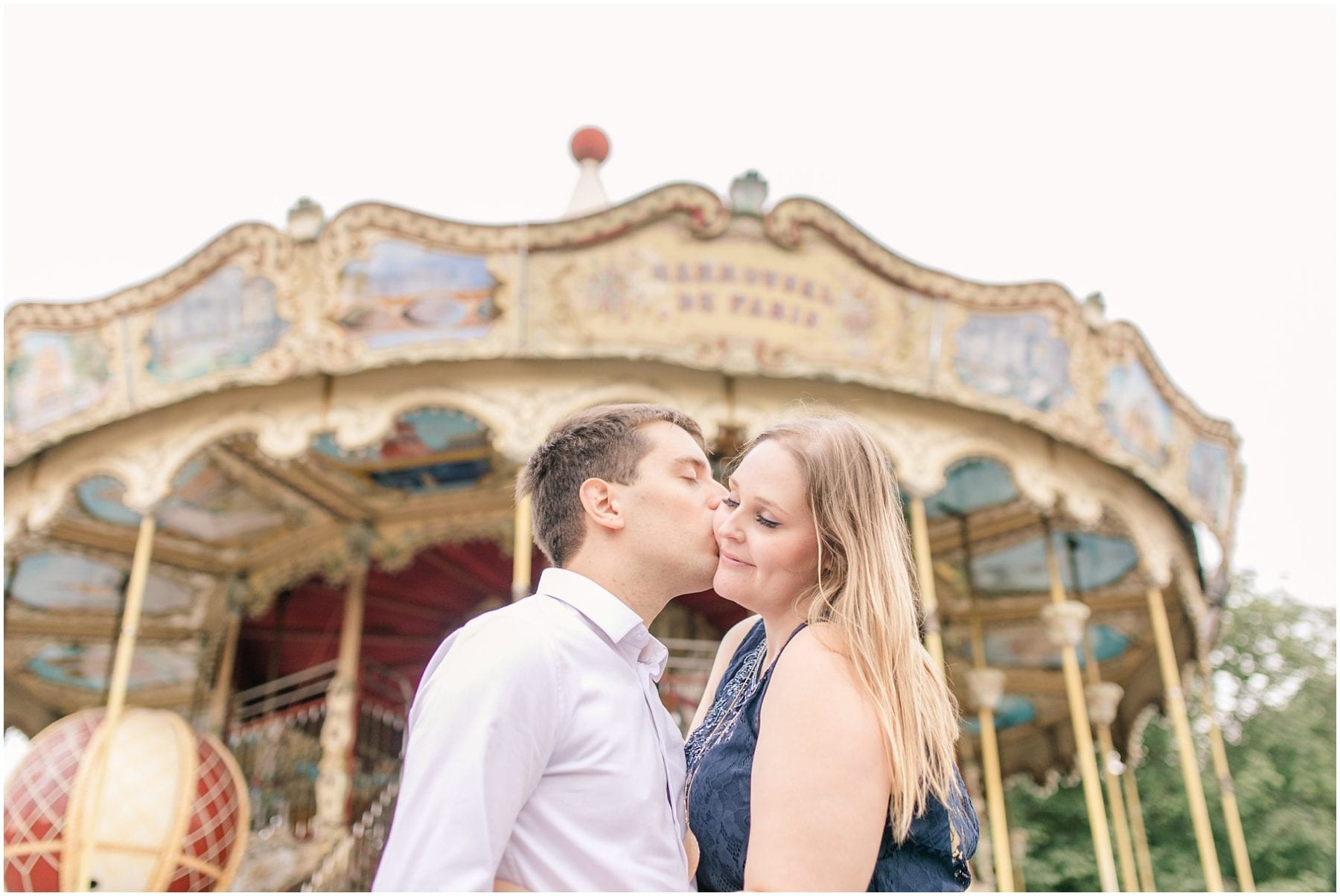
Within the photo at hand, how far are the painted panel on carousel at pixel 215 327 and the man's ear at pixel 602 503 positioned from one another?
621cm

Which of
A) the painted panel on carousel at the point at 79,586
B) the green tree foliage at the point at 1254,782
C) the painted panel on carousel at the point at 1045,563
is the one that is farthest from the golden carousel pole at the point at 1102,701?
the painted panel on carousel at the point at 79,586

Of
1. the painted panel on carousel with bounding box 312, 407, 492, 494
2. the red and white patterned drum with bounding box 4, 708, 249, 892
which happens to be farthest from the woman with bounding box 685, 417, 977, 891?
the red and white patterned drum with bounding box 4, 708, 249, 892

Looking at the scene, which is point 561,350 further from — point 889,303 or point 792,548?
point 792,548

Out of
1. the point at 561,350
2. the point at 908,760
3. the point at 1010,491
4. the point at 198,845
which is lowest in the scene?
the point at 198,845

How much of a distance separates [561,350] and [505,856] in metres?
5.98

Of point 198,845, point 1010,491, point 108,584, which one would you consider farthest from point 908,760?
point 108,584

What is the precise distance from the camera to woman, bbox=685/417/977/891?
4.42ft

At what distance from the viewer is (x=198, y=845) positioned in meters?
7.18

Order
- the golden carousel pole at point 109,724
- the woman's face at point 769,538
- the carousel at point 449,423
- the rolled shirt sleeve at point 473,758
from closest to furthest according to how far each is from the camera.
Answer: the rolled shirt sleeve at point 473,758, the woman's face at point 769,538, the golden carousel pole at point 109,724, the carousel at point 449,423

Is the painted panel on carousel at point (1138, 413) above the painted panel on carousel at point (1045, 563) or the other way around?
above

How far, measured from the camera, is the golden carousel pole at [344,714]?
8492 mm

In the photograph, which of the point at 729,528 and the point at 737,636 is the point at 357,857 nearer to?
the point at 737,636

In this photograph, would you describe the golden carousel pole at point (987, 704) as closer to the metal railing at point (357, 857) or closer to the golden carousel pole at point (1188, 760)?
the golden carousel pole at point (1188, 760)

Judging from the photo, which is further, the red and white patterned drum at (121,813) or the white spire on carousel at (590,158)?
the white spire on carousel at (590,158)
